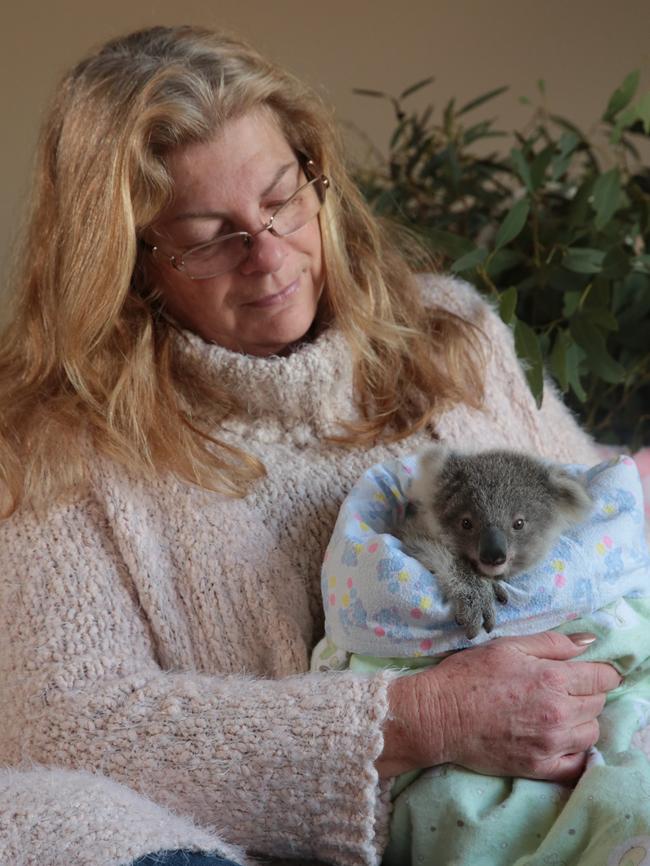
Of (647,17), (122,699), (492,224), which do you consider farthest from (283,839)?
(647,17)

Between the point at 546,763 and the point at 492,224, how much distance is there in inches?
55.0

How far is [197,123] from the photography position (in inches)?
66.2

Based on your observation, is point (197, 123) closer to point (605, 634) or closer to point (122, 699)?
point (122, 699)

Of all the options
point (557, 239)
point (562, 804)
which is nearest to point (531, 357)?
point (557, 239)

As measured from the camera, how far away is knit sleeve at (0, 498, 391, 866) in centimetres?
144

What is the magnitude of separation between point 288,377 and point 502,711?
637mm

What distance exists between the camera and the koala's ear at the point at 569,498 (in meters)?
1.45

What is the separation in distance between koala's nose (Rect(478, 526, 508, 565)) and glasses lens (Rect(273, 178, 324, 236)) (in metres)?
0.67

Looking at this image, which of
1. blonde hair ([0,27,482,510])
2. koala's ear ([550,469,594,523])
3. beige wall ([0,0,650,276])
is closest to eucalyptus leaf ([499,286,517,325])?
blonde hair ([0,27,482,510])

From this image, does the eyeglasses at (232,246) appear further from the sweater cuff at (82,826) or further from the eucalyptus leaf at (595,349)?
the sweater cuff at (82,826)

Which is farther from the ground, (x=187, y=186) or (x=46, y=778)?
(x=187, y=186)

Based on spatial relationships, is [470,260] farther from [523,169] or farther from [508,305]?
[523,169]

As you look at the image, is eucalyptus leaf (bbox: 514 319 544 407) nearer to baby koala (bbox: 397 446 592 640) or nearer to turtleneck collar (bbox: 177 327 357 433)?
turtleneck collar (bbox: 177 327 357 433)

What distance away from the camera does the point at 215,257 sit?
68.9 inches
